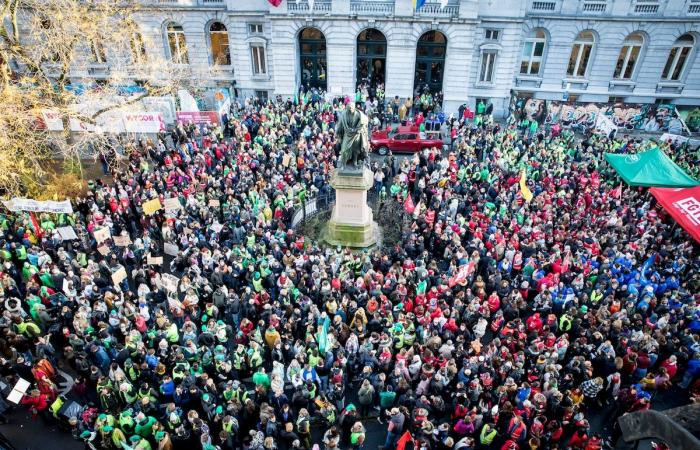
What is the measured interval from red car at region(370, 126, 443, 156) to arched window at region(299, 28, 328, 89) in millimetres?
10169

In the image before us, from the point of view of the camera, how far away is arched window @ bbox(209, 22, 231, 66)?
3353cm

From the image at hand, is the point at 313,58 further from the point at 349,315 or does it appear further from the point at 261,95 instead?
the point at 349,315

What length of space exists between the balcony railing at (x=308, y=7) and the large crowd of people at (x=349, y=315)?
14305 millimetres

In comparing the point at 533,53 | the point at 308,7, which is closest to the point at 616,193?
the point at 533,53

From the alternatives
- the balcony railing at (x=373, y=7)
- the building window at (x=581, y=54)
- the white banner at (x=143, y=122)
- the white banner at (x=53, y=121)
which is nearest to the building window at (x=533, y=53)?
the building window at (x=581, y=54)

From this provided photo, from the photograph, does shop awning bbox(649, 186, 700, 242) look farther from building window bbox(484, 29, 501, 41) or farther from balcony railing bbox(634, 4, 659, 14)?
balcony railing bbox(634, 4, 659, 14)

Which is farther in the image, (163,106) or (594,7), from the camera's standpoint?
(594,7)

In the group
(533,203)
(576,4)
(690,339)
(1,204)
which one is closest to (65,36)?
(1,204)

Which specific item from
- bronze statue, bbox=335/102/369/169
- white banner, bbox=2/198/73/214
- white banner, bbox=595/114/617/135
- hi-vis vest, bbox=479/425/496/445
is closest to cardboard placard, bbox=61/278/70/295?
white banner, bbox=2/198/73/214

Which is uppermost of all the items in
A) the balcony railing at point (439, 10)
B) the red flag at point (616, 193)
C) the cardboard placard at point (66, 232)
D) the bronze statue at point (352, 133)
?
the balcony railing at point (439, 10)

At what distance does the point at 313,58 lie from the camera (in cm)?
3434

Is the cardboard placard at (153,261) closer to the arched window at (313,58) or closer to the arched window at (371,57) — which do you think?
→ the arched window at (313,58)

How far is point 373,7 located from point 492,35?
27.2ft

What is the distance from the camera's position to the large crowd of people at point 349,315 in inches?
440
